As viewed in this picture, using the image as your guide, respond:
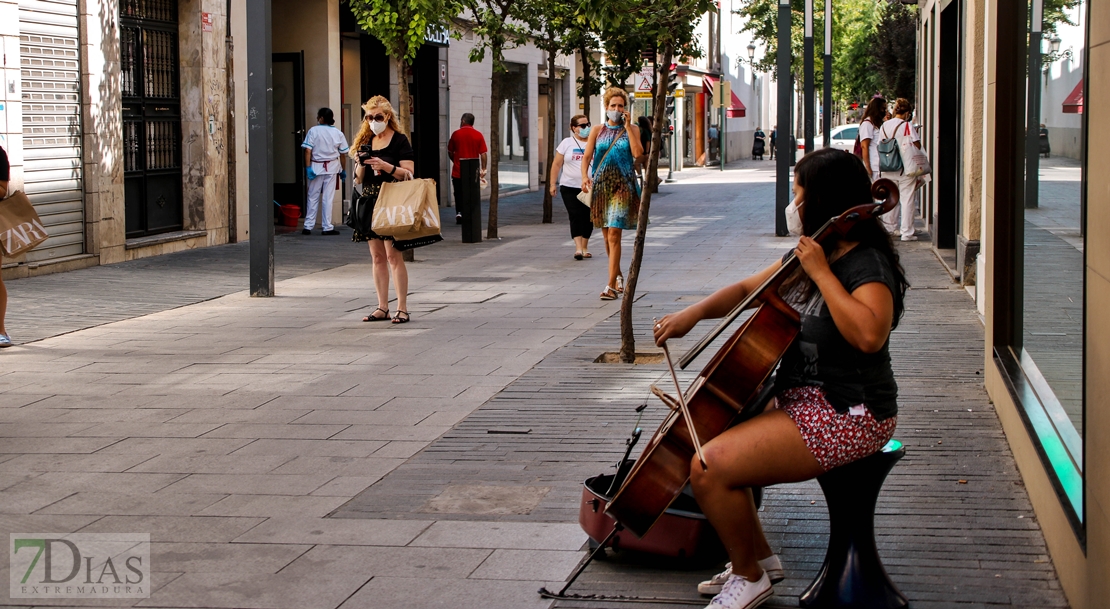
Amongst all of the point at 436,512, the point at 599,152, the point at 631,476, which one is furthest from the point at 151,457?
the point at 599,152

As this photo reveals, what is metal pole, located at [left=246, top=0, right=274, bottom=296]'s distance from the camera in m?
12.1

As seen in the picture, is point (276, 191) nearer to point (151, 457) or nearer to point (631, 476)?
point (151, 457)

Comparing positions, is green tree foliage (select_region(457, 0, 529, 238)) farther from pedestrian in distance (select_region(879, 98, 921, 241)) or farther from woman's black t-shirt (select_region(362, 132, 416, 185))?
woman's black t-shirt (select_region(362, 132, 416, 185))

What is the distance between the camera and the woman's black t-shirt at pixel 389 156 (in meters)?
10.3

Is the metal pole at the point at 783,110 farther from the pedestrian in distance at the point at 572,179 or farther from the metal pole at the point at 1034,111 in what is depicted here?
the metal pole at the point at 1034,111

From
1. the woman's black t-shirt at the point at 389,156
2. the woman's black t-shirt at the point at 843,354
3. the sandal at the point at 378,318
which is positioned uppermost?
the woman's black t-shirt at the point at 389,156

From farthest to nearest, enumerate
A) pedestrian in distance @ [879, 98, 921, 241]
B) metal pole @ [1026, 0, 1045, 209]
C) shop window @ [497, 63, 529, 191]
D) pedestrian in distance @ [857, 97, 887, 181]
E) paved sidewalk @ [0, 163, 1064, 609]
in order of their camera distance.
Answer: shop window @ [497, 63, 529, 191] → pedestrian in distance @ [857, 97, 887, 181] → pedestrian in distance @ [879, 98, 921, 241] → metal pole @ [1026, 0, 1045, 209] → paved sidewalk @ [0, 163, 1064, 609]

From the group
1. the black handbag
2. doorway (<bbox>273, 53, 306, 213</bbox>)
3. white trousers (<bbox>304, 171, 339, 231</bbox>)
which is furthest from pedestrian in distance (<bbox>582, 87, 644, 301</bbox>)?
doorway (<bbox>273, 53, 306, 213</bbox>)

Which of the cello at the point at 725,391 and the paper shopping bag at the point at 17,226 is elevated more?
the paper shopping bag at the point at 17,226

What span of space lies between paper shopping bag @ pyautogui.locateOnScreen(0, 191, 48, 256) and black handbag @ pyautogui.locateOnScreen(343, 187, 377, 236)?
2249 millimetres

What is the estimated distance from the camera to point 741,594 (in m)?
3.88

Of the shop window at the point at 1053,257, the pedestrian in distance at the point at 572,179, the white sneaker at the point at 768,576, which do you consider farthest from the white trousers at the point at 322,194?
the white sneaker at the point at 768,576

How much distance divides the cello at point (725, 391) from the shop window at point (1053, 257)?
799mm

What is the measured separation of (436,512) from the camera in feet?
17.1
